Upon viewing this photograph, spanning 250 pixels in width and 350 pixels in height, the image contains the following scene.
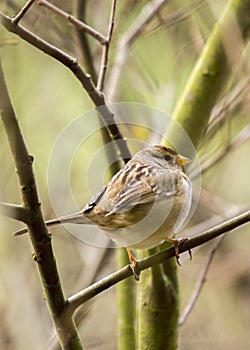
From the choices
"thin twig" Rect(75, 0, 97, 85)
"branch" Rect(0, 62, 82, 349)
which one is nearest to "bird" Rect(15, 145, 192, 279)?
"branch" Rect(0, 62, 82, 349)

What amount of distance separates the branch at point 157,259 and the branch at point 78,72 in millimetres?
545

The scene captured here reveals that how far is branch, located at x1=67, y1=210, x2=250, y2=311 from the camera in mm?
1605

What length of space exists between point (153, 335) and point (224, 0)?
1509mm

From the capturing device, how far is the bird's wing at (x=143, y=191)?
2.11m

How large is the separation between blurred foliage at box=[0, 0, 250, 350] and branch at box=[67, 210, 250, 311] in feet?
3.40

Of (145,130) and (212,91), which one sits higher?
(212,91)

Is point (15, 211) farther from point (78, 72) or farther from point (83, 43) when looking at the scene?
point (83, 43)

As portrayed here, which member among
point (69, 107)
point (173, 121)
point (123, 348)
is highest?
point (173, 121)

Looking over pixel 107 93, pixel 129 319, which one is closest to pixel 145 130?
pixel 107 93

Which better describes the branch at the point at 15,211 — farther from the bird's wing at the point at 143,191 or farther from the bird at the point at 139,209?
the bird's wing at the point at 143,191

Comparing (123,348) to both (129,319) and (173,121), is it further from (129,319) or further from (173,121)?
(173,121)

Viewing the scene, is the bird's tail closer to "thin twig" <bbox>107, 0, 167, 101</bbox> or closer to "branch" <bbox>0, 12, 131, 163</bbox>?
"branch" <bbox>0, 12, 131, 163</bbox>

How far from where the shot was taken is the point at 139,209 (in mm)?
2123

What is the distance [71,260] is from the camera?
12.4 feet
